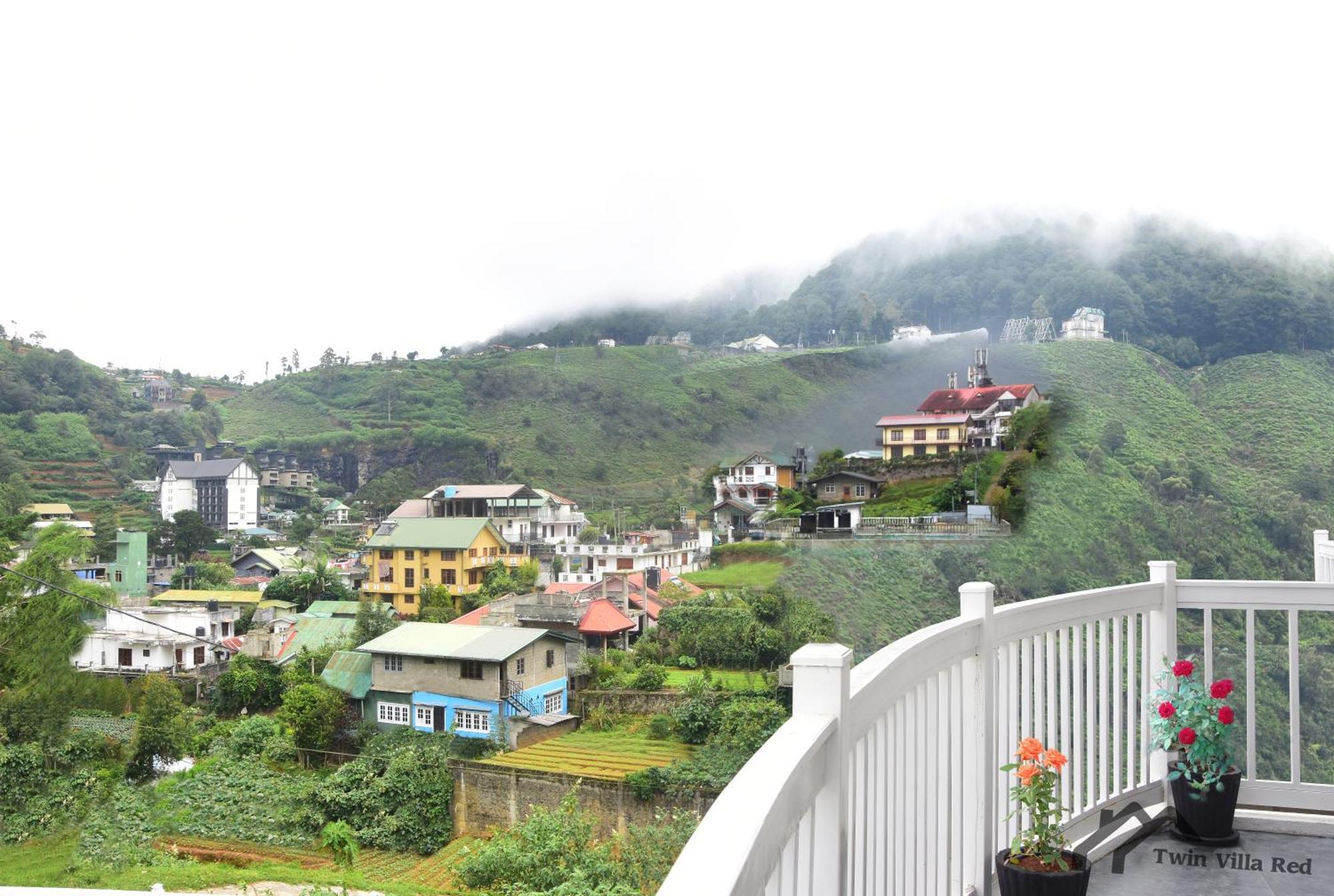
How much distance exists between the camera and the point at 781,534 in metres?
17.0

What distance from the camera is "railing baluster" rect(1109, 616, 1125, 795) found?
55.2 inches

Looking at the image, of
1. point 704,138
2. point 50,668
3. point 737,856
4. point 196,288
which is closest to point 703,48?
point 704,138

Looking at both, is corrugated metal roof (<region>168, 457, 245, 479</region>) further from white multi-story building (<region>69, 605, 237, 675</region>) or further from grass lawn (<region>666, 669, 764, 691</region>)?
grass lawn (<region>666, 669, 764, 691</region>)

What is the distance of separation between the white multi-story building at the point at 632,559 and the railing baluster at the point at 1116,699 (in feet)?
49.3

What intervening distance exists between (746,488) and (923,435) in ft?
12.0

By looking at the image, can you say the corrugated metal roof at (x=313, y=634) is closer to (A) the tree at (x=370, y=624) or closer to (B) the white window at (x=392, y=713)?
(A) the tree at (x=370, y=624)

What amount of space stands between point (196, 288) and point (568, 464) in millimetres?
12693

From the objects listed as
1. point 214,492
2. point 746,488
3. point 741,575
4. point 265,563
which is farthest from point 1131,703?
point 214,492

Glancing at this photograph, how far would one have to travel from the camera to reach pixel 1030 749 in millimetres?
1109

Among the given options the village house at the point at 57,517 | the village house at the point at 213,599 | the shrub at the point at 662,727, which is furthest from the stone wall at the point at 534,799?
the village house at the point at 57,517

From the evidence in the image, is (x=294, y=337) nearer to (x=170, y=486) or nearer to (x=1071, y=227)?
(x=170, y=486)

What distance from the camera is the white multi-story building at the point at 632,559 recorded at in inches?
659

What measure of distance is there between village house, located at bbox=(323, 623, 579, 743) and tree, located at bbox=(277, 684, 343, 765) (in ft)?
1.33

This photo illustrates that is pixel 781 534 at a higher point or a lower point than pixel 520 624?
higher
